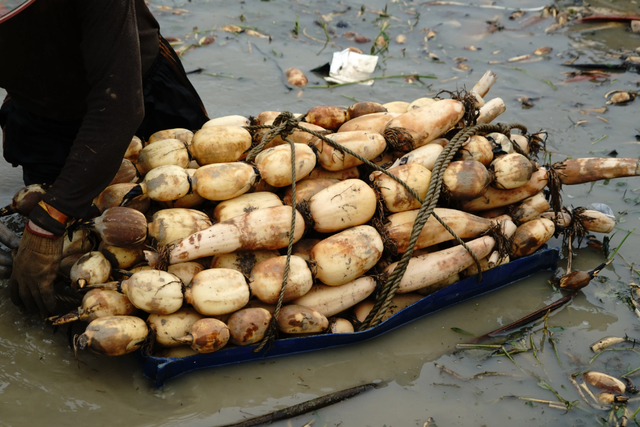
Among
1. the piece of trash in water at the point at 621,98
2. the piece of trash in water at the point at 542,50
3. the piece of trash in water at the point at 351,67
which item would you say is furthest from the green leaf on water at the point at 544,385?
the piece of trash in water at the point at 542,50

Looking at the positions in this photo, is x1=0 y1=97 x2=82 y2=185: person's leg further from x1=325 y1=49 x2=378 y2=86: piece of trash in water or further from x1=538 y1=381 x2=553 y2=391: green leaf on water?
x1=325 y1=49 x2=378 y2=86: piece of trash in water

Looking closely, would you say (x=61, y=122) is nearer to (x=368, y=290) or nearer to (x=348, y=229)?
(x=348, y=229)

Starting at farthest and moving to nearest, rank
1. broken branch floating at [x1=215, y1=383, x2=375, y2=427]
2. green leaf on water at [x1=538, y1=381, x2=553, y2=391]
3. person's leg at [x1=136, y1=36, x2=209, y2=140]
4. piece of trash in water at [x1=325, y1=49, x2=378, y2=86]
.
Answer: piece of trash in water at [x1=325, y1=49, x2=378, y2=86] → person's leg at [x1=136, y1=36, x2=209, y2=140] → green leaf on water at [x1=538, y1=381, x2=553, y2=391] → broken branch floating at [x1=215, y1=383, x2=375, y2=427]

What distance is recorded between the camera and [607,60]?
221 inches

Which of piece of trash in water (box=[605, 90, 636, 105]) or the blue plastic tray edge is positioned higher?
piece of trash in water (box=[605, 90, 636, 105])

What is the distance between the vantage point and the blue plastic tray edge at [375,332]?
2195mm

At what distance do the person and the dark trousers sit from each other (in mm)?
99

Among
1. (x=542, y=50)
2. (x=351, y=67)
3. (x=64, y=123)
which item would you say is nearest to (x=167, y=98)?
(x=64, y=123)

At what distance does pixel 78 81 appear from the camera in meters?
2.34

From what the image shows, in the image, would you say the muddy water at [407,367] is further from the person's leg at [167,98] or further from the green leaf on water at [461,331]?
the person's leg at [167,98]

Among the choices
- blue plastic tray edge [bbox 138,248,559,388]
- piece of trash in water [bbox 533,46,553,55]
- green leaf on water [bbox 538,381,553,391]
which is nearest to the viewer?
blue plastic tray edge [bbox 138,248,559,388]

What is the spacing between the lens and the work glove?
→ 2145mm

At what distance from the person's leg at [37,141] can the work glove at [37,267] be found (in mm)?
645

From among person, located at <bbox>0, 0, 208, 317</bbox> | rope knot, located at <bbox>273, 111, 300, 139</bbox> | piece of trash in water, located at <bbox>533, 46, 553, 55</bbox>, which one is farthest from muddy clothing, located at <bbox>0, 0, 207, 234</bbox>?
piece of trash in water, located at <bbox>533, 46, 553, 55</bbox>
